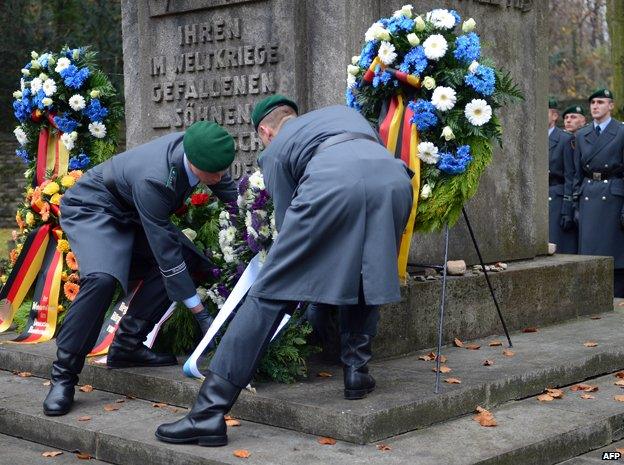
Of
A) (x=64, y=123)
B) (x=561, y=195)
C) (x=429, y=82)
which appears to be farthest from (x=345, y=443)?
(x=561, y=195)

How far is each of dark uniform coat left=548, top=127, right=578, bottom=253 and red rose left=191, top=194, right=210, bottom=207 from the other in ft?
16.5

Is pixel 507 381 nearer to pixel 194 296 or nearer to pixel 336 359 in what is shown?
pixel 336 359

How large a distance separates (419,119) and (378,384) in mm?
1413

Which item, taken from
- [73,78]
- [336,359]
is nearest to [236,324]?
[336,359]

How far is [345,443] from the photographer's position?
5.01 metres

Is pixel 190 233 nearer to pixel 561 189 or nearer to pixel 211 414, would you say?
pixel 211 414

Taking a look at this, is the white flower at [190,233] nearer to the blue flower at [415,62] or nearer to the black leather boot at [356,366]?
the black leather boot at [356,366]

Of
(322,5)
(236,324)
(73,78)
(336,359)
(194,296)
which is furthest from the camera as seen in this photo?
(73,78)

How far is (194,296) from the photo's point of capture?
229 inches

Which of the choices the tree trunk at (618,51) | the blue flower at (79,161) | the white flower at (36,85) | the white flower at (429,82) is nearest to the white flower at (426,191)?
the white flower at (429,82)

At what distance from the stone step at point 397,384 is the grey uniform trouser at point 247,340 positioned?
42cm

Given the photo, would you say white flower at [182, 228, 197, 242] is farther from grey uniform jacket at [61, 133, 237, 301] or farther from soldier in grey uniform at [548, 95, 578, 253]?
soldier in grey uniform at [548, 95, 578, 253]

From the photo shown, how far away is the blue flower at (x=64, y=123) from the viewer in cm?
767

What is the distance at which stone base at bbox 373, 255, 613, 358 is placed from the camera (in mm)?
6477
